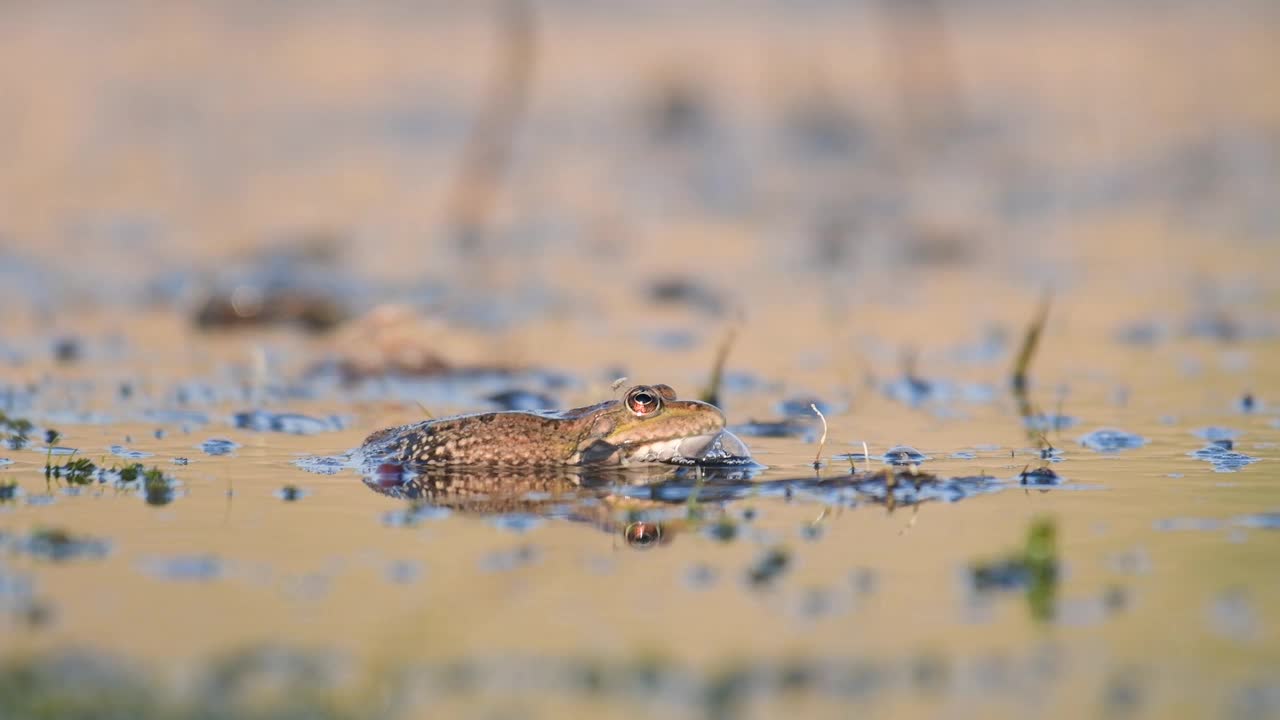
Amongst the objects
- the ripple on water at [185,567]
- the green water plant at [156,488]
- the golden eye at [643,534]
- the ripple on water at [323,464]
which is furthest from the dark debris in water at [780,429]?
the ripple on water at [185,567]

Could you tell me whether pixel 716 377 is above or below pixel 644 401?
above

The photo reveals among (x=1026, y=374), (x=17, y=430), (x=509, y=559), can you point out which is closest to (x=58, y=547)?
(x=509, y=559)

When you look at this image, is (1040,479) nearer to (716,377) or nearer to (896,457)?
(896,457)

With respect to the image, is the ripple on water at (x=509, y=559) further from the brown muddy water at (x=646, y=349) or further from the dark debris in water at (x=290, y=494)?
the dark debris in water at (x=290, y=494)

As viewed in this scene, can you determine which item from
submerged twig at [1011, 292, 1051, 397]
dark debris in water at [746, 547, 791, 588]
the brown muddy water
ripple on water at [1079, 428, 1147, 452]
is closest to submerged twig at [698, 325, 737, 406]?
the brown muddy water

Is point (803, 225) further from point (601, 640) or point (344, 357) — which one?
point (601, 640)
